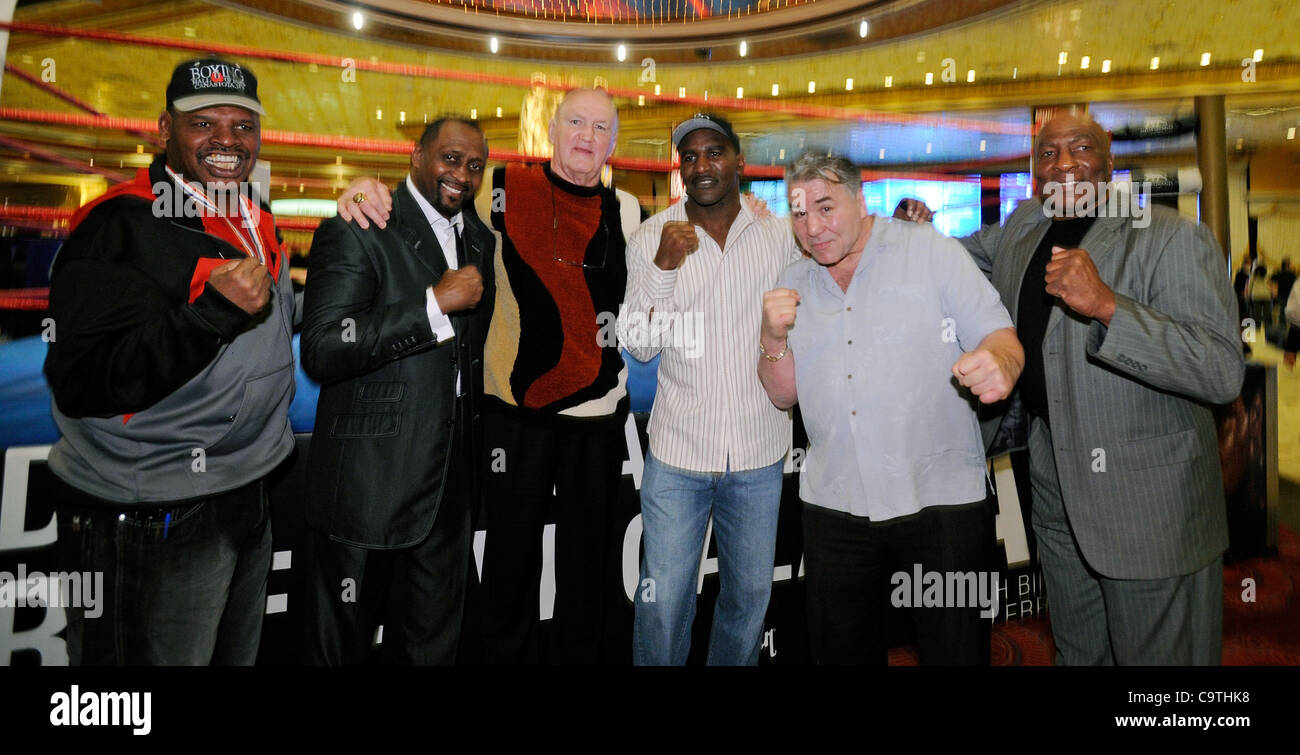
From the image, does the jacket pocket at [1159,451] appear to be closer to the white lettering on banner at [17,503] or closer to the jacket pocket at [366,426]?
the jacket pocket at [366,426]

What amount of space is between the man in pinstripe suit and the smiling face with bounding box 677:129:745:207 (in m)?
0.75

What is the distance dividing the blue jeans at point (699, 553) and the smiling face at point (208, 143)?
1.22m

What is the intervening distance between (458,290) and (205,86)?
26.9 inches

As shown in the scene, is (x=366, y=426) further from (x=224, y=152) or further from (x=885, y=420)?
(x=885, y=420)

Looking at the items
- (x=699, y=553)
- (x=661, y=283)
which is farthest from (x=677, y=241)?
(x=699, y=553)

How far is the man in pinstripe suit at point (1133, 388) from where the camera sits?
1.42 meters

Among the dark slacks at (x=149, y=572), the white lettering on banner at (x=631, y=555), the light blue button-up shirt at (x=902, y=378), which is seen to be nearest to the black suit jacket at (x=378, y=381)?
the dark slacks at (x=149, y=572)

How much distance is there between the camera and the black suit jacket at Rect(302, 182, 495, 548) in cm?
156

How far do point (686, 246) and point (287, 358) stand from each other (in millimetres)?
977

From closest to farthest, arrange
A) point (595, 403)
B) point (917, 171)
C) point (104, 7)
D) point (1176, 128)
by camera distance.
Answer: point (595, 403), point (1176, 128), point (104, 7), point (917, 171)

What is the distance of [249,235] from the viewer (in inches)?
63.3

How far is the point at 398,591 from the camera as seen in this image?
176cm
